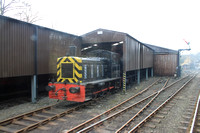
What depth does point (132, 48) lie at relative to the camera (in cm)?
1439

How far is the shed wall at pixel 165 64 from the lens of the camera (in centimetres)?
2320

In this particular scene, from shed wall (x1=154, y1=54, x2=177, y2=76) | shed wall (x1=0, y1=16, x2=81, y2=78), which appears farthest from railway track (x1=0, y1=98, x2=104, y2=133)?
shed wall (x1=154, y1=54, x2=177, y2=76)

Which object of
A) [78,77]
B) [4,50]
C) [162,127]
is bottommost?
[162,127]

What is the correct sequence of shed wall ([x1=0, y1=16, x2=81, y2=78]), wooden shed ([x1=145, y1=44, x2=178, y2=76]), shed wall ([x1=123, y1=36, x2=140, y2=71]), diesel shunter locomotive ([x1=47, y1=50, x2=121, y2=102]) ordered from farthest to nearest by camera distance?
1. wooden shed ([x1=145, y1=44, x2=178, y2=76])
2. shed wall ([x1=123, y1=36, x2=140, y2=71])
3. shed wall ([x1=0, y1=16, x2=81, y2=78])
4. diesel shunter locomotive ([x1=47, y1=50, x2=121, y2=102])

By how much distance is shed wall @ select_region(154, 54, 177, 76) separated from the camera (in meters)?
23.2

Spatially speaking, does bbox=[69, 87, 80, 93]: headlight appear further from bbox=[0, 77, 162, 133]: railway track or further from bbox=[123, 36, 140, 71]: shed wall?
bbox=[123, 36, 140, 71]: shed wall

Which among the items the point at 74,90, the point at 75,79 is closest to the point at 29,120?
the point at 74,90

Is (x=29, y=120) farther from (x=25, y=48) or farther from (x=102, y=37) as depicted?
(x=102, y=37)

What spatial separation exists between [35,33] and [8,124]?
5.41 meters

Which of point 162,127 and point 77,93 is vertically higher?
point 77,93

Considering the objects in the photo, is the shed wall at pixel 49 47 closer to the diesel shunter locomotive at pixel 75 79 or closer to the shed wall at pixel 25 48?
the shed wall at pixel 25 48

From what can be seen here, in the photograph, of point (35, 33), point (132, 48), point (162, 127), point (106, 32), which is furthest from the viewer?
point (132, 48)

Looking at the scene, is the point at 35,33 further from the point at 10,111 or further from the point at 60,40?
the point at 10,111

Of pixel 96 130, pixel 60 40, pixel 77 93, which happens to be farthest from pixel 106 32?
pixel 96 130
